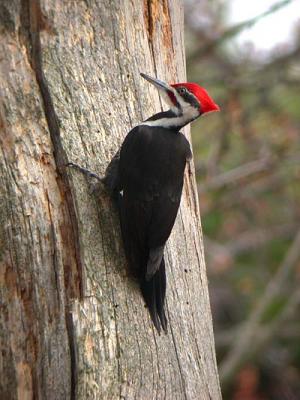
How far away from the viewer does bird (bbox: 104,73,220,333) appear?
332cm

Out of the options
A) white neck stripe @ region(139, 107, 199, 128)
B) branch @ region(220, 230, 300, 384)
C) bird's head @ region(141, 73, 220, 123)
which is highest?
bird's head @ region(141, 73, 220, 123)

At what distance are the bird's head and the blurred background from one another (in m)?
2.22

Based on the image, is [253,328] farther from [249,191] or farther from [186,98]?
[186,98]

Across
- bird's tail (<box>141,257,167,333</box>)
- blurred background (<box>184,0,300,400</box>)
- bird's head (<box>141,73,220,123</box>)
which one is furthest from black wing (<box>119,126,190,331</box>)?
blurred background (<box>184,0,300,400</box>)

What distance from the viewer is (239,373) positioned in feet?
26.7

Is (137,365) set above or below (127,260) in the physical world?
below

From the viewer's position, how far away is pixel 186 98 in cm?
362

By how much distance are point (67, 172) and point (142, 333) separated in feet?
2.43

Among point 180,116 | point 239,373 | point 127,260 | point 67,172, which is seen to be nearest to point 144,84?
point 180,116

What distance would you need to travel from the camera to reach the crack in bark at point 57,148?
3172 millimetres

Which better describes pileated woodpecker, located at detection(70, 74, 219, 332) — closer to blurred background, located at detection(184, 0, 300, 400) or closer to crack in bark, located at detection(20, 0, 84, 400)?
→ crack in bark, located at detection(20, 0, 84, 400)

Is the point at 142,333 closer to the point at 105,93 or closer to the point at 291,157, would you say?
the point at 105,93

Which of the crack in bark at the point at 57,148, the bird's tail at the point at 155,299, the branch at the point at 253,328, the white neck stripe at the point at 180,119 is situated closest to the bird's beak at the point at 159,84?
the white neck stripe at the point at 180,119

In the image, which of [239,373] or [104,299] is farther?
[239,373]
